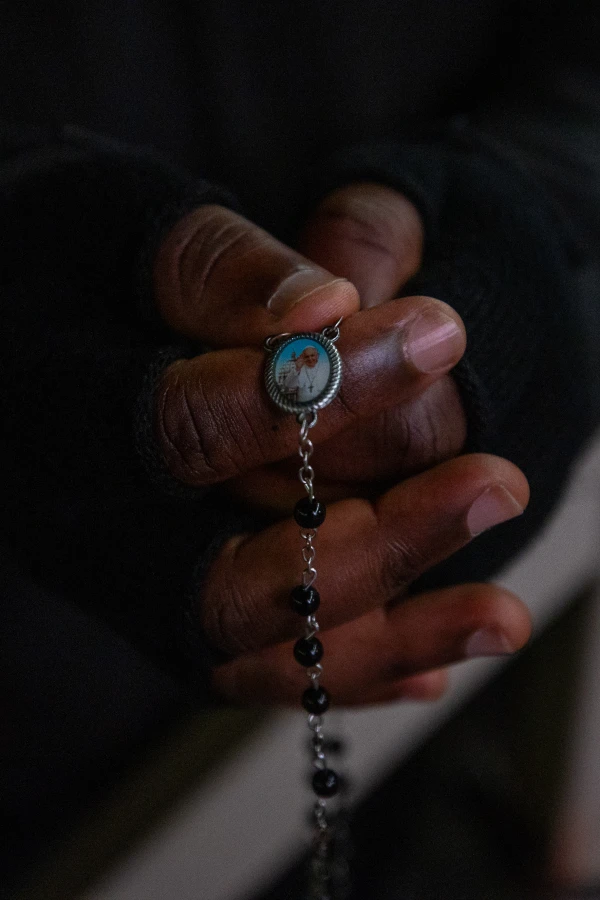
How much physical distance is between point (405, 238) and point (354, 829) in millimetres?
908

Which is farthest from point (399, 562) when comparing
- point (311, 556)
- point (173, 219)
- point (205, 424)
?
point (173, 219)

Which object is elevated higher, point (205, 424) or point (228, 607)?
point (205, 424)

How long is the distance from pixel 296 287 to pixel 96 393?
14 centimetres

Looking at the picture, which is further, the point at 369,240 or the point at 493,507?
the point at 369,240

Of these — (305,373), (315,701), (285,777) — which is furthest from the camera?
(285,777)

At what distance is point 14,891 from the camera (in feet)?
2.53

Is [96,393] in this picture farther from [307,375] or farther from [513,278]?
[513,278]

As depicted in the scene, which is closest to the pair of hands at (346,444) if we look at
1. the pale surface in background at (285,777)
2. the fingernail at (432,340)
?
the fingernail at (432,340)

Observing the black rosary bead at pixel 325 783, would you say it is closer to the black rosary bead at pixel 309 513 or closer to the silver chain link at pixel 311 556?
the silver chain link at pixel 311 556

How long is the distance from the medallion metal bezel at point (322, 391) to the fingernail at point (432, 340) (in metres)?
0.04

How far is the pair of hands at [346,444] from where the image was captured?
0.45 m

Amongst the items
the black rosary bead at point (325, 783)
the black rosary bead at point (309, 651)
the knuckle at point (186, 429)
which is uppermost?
the knuckle at point (186, 429)

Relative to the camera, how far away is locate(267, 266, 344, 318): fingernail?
46cm

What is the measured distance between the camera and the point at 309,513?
0.47 meters
